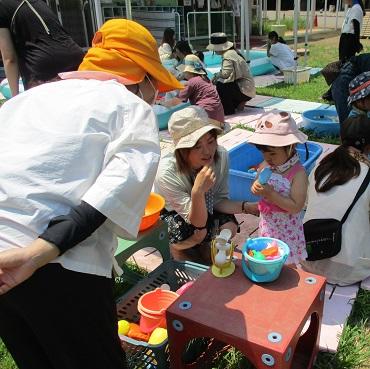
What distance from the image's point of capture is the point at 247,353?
1599 mm

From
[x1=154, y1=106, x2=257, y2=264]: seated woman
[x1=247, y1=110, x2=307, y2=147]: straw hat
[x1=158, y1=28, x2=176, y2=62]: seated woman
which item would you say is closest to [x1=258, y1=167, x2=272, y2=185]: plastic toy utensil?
[x1=247, y1=110, x2=307, y2=147]: straw hat

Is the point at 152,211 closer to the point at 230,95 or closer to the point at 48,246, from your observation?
the point at 48,246

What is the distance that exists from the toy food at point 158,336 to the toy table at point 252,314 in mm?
104

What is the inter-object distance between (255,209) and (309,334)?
863 mm

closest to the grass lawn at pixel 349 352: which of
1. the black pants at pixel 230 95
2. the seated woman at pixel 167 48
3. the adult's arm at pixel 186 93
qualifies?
the adult's arm at pixel 186 93

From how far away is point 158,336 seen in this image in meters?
1.97

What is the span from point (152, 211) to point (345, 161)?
3.91 ft

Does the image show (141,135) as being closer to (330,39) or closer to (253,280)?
(253,280)

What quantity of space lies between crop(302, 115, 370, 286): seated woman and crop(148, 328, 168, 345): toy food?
1213mm

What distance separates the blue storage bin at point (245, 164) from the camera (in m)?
3.53

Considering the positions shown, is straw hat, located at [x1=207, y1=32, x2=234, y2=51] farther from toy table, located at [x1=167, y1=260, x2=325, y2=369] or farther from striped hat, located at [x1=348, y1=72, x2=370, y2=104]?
toy table, located at [x1=167, y1=260, x2=325, y2=369]

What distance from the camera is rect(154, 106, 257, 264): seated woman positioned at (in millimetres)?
2420

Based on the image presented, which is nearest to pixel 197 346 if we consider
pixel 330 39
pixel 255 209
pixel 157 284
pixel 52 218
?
pixel 157 284

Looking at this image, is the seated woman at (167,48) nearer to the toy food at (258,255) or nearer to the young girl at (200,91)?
the young girl at (200,91)
